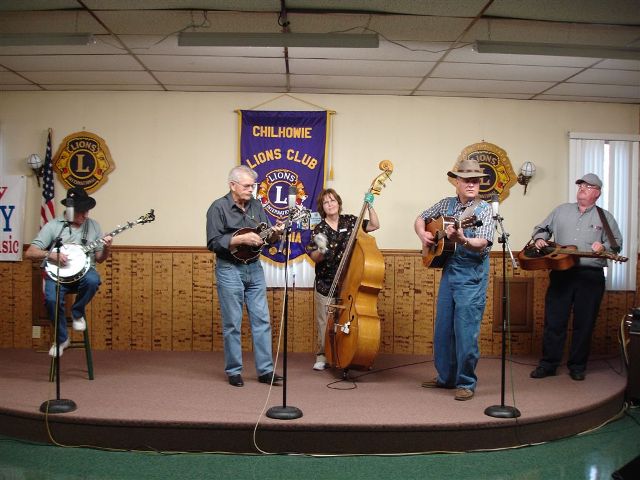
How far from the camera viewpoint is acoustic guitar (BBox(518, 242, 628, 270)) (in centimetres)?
489

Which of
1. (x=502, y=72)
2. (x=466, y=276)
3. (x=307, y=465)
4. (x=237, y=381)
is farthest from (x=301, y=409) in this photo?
(x=502, y=72)

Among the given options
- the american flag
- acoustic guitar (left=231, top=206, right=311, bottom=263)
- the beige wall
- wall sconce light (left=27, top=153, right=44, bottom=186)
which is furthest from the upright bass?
wall sconce light (left=27, top=153, right=44, bottom=186)

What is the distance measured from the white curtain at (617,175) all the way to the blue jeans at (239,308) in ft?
12.7

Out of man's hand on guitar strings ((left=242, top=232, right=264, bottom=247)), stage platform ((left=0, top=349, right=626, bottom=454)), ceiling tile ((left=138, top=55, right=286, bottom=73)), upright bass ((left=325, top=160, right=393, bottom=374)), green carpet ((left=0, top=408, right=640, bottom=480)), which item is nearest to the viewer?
green carpet ((left=0, top=408, right=640, bottom=480))

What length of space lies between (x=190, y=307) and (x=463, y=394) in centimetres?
327

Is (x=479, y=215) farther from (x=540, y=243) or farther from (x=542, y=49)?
(x=542, y=49)

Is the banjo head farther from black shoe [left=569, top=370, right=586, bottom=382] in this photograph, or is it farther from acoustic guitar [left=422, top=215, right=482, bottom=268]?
black shoe [left=569, top=370, right=586, bottom=382]

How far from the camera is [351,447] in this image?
150 inches

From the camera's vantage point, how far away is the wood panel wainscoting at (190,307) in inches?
255

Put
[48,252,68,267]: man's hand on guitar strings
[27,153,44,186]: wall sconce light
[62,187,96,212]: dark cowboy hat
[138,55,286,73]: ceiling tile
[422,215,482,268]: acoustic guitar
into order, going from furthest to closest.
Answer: [27,153,44,186]: wall sconce light
[138,55,286,73]: ceiling tile
[62,187,96,212]: dark cowboy hat
[48,252,68,267]: man's hand on guitar strings
[422,215,482,268]: acoustic guitar

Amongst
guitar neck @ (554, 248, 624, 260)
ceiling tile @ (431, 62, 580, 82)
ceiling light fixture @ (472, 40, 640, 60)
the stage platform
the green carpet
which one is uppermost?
ceiling tile @ (431, 62, 580, 82)

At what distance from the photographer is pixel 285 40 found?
4680 millimetres

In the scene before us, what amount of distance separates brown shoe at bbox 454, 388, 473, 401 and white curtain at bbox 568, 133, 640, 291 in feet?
10.3

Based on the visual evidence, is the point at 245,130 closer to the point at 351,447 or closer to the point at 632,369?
the point at 351,447
